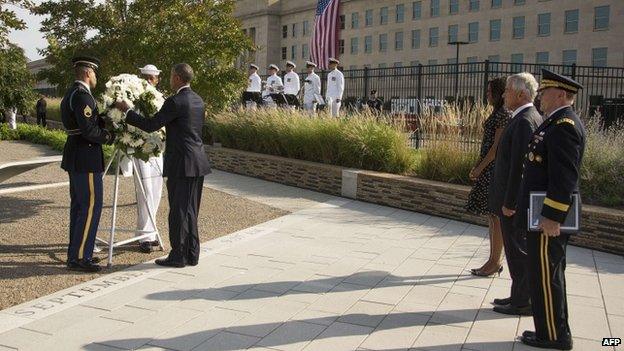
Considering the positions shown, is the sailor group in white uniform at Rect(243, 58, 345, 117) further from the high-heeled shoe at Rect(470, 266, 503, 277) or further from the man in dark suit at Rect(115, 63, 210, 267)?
the high-heeled shoe at Rect(470, 266, 503, 277)

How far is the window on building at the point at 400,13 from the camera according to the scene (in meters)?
72.2

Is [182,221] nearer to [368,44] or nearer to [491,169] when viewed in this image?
[491,169]

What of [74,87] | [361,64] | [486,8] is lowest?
[74,87]

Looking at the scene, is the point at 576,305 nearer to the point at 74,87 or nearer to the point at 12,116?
the point at 74,87

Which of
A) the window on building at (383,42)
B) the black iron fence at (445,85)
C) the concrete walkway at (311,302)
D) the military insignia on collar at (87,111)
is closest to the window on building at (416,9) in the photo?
the window on building at (383,42)

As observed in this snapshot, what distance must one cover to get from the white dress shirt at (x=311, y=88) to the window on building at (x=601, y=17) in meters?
44.2

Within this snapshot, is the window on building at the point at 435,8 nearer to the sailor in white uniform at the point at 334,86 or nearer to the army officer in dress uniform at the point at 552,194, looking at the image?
the sailor in white uniform at the point at 334,86

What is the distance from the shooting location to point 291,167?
12.3 metres

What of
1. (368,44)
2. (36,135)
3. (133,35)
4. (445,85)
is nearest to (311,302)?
(133,35)

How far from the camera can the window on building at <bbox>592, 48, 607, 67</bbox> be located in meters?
53.9

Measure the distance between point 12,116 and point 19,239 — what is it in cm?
1872

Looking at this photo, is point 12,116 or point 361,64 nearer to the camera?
point 12,116

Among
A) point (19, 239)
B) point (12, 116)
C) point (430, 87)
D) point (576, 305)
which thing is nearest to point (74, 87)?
point (19, 239)

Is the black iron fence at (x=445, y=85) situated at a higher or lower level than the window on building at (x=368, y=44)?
lower
